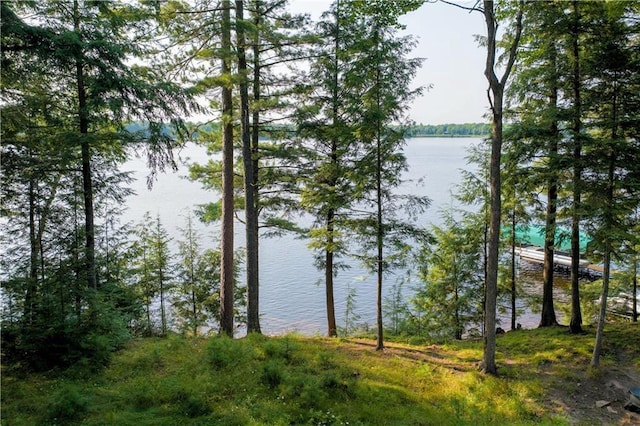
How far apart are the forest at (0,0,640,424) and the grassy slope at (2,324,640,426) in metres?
0.27

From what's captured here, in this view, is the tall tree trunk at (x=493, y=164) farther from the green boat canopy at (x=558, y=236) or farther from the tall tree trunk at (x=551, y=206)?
the green boat canopy at (x=558, y=236)

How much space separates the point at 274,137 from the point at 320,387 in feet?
24.6

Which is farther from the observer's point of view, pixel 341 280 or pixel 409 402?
pixel 341 280

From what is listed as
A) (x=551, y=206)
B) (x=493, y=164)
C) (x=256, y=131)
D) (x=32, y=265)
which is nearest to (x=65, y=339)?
(x=32, y=265)

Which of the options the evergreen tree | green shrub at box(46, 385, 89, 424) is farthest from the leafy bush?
the evergreen tree

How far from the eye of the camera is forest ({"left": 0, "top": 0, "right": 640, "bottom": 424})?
6.63m

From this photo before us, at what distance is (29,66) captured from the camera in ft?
19.0

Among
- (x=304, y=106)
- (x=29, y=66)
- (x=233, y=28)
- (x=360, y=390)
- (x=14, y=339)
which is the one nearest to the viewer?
(x=29, y=66)

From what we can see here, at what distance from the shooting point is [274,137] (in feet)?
38.7

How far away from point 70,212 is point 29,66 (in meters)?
4.19

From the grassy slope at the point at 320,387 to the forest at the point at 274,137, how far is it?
27 centimetres

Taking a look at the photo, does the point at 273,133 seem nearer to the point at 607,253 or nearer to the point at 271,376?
the point at 271,376

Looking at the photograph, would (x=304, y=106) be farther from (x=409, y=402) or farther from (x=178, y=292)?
(x=178, y=292)

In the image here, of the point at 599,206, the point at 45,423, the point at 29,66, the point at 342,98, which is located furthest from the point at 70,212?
the point at 599,206
